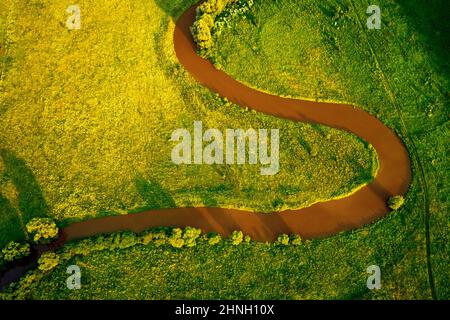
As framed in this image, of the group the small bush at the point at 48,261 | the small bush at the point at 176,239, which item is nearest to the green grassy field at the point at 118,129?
the small bush at the point at 176,239

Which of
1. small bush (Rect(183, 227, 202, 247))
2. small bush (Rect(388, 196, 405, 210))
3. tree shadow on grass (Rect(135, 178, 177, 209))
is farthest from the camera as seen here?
tree shadow on grass (Rect(135, 178, 177, 209))

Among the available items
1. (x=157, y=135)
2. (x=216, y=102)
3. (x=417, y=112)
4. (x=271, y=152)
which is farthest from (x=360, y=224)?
(x=157, y=135)

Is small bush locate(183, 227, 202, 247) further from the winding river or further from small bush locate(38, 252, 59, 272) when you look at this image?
small bush locate(38, 252, 59, 272)

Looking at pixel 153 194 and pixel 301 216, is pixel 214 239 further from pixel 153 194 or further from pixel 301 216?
pixel 301 216

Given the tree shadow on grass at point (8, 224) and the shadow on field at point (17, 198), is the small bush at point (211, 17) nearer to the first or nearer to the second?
the shadow on field at point (17, 198)

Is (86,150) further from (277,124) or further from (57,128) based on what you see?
(277,124)

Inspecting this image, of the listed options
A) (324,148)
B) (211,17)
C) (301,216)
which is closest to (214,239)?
(301,216)

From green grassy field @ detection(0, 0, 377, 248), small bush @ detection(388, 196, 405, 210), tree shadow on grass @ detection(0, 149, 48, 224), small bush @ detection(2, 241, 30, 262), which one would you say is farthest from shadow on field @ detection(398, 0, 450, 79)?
small bush @ detection(2, 241, 30, 262)
